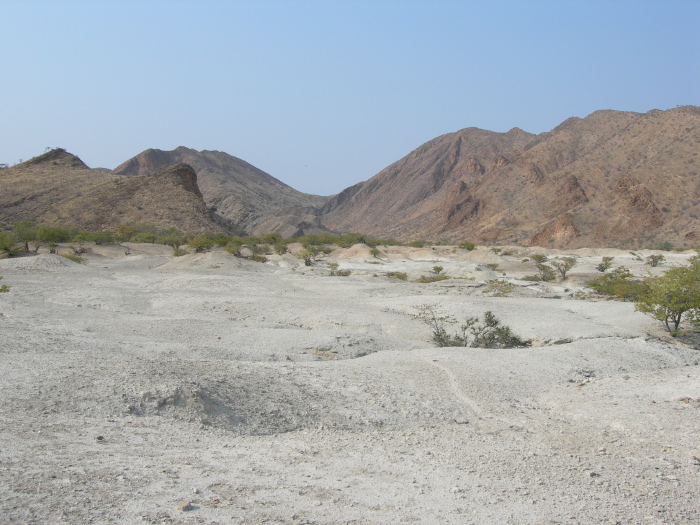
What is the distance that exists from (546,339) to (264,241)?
47788 millimetres

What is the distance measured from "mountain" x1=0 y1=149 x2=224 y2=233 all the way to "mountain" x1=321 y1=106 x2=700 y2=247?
4454cm

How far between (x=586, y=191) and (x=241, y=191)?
266 ft

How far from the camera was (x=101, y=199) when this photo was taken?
64375 millimetres

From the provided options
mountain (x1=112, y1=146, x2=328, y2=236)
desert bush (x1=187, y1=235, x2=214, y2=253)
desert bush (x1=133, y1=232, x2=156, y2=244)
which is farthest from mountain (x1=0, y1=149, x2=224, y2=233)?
mountain (x1=112, y1=146, x2=328, y2=236)

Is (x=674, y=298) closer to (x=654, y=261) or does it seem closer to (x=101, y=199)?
(x=654, y=261)

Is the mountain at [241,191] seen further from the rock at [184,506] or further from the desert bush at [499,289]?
the rock at [184,506]

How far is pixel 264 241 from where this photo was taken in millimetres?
61438

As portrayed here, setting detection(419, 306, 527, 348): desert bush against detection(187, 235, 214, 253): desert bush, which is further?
detection(187, 235, 214, 253): desert bush

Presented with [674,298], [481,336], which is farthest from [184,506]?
[674,298]

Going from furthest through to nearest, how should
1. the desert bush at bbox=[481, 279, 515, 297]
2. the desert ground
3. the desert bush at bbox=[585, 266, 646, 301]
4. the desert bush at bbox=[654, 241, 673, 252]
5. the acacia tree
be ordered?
the desert bush at bbox=[654, 241, 673, 252], the desert bush at bbox=[481, 279, 515, 297], the desert bush at bbox=[585, 266, 646, 301], the acacia tree, the desert ground

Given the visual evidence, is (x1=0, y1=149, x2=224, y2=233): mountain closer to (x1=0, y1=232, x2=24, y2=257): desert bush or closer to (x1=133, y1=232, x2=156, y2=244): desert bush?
(x1=133, y1=232, x2=156, y2=244): desert bush

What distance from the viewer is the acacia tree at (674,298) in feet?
56.2

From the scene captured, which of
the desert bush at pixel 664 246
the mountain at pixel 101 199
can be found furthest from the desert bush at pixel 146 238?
the desert bush at pixel 664 246

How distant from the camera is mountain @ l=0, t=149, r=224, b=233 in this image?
6075cm
